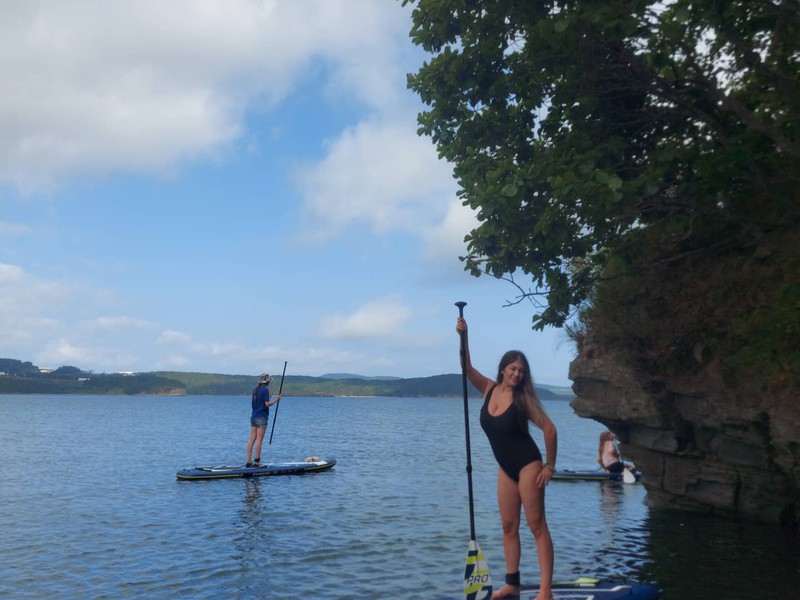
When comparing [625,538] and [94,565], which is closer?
[94,565]

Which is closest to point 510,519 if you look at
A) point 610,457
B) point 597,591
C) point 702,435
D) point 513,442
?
point 513,442

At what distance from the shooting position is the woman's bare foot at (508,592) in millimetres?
8477

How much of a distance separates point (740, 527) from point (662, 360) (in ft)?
13.4

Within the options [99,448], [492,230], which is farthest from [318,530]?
[99,448]

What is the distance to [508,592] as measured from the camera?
850cm

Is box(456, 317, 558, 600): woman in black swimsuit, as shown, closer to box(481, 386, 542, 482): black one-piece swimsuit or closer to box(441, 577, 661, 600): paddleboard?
box(481, 386, 542, 482): black one-piece swimsuit

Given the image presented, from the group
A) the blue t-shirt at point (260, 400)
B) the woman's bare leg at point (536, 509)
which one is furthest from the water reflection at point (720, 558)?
the blue t-shirt at point (260, 400)

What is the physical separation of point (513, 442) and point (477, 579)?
5.82 ft

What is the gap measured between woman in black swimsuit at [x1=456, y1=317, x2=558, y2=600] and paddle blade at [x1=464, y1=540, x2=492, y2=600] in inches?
15.1

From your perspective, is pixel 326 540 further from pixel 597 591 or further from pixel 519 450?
pixel 519 450

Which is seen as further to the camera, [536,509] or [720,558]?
[720,558]

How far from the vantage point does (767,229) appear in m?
13.9

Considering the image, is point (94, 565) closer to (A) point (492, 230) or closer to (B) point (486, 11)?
(A) point (492, 230)

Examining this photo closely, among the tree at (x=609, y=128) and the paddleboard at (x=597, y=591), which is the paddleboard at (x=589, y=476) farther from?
the paddleboard at (x=597, y=591)
